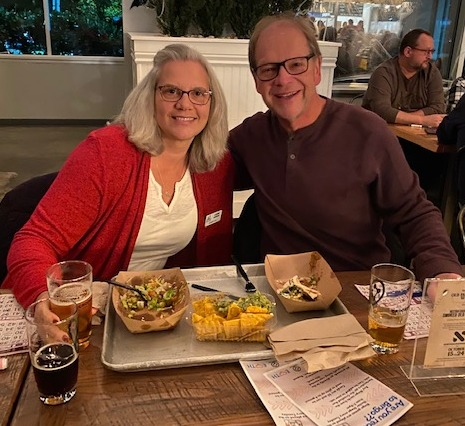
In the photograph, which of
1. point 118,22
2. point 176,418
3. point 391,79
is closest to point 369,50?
point 391,79

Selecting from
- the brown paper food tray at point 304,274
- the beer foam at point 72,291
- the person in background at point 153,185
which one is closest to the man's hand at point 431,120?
the person in background at point 153,185

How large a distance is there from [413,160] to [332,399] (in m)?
3.17

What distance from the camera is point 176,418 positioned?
862 mm

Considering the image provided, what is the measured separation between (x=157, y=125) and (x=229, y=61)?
1882mm

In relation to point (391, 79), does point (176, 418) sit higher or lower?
lower

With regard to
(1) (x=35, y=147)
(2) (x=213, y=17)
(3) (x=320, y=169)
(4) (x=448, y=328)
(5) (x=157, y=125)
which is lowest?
(1) (x=35, y=147)

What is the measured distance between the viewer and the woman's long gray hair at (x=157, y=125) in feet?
5.43

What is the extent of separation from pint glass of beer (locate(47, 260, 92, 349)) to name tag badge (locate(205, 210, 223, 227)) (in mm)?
660

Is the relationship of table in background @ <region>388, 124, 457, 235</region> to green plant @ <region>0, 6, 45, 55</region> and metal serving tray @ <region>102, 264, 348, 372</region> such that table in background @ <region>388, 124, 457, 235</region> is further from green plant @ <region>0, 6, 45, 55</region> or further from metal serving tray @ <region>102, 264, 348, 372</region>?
green plant @ <region>0, 6, 45, 55</region>

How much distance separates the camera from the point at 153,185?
1.65 meters

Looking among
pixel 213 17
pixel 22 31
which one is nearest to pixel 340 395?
pixel 213 17

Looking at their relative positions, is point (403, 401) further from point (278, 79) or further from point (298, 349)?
point (278, 79)

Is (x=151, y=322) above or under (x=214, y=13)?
under

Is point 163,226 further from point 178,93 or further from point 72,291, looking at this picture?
point 72,291
